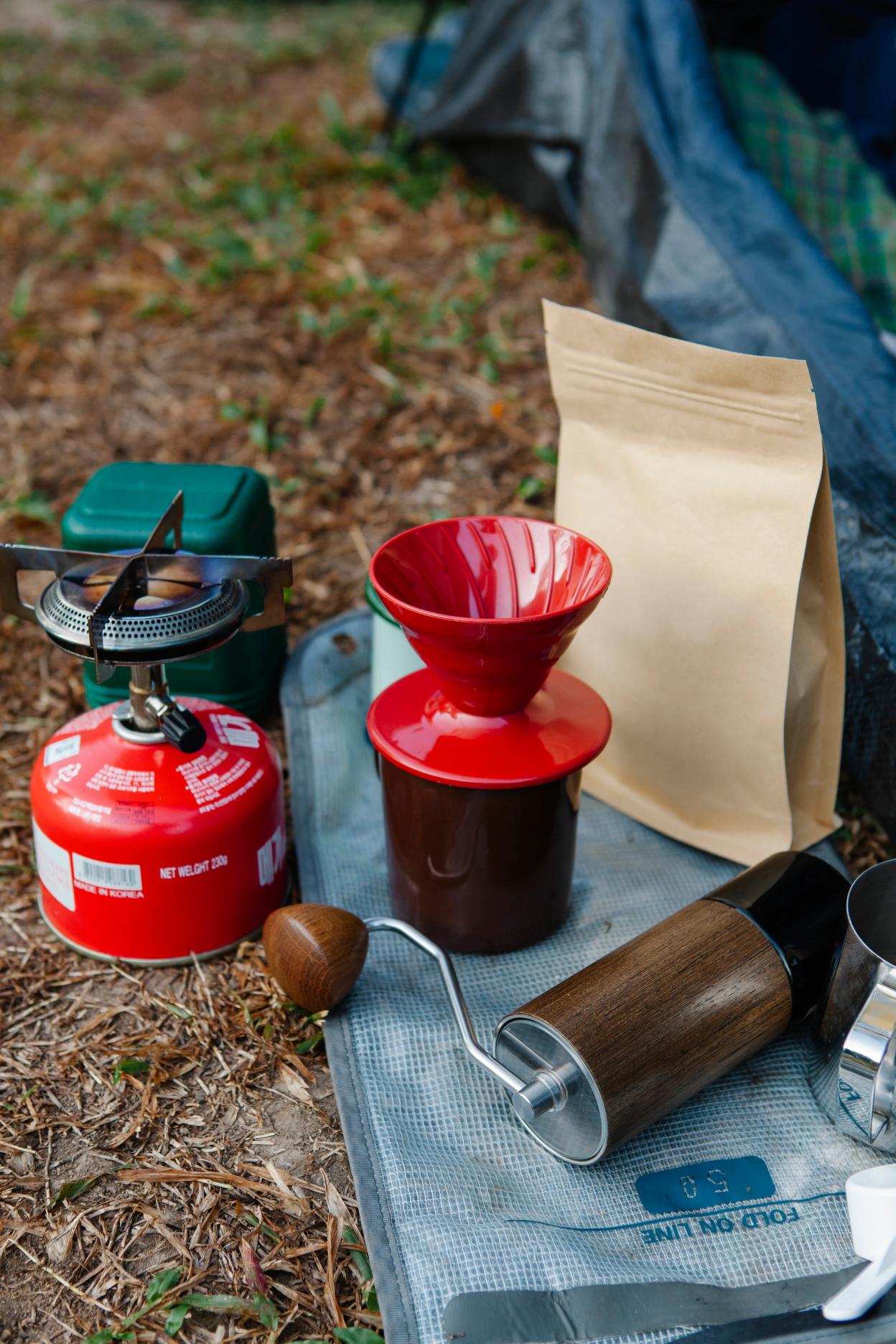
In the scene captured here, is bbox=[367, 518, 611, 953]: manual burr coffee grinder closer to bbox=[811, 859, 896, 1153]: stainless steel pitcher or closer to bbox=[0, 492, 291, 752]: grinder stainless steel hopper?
bbox=[0, 492, 291, 752]: grinder stainless steel hopper

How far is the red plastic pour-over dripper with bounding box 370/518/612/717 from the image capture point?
1.13m

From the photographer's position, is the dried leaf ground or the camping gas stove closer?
the dried leaf ground

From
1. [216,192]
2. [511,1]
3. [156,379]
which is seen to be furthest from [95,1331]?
[216,192]

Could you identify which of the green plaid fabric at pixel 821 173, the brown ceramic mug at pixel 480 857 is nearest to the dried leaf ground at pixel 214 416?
the brown ceramic mug at pixel 480 857

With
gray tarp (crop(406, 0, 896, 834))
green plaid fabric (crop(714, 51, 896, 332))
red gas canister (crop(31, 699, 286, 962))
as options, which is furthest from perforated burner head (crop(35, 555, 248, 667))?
green plaid fabric (crop(714, 51, 896, 332))

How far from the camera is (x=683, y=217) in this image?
2.00 m

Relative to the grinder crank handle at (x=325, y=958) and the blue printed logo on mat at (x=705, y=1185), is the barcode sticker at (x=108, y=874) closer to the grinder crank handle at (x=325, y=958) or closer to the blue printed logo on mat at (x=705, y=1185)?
the grinder crank handle at (x=325, y=958)

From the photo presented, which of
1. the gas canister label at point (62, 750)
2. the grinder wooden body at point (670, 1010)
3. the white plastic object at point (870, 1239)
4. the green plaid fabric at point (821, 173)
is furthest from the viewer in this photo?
the green plaid fabric at point (821, 173)

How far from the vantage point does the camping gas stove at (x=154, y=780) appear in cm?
118

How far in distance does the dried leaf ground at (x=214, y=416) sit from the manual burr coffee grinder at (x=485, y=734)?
24 cm

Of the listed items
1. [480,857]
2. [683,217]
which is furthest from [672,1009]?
[683,217]

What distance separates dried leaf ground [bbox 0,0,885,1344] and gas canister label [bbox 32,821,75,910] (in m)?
0.09

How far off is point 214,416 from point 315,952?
159cm

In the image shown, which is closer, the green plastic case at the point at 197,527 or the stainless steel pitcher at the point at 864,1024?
the stainless steel pitcher at the point at 864,1024
